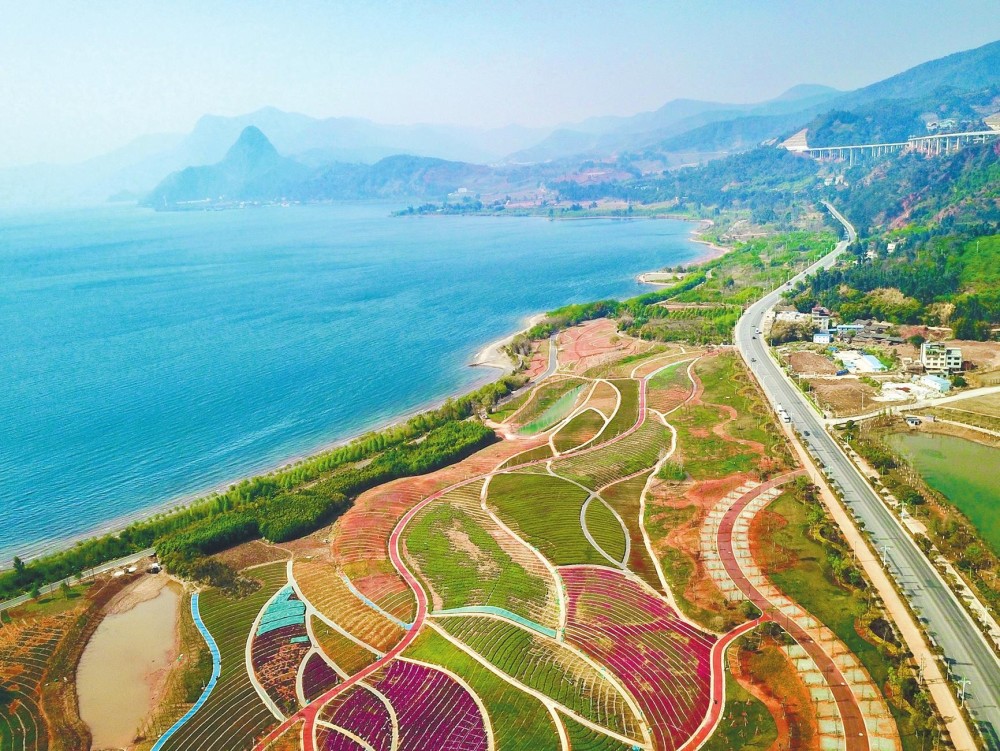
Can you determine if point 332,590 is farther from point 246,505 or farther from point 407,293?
point 407,293

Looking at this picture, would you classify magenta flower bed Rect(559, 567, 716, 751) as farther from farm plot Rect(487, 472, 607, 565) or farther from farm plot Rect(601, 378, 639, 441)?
farm plot Rect(601, 378, 639, 441)

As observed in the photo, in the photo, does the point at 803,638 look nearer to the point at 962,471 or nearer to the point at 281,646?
the point at 281,646

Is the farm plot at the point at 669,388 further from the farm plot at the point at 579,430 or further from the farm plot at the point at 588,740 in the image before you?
the farm plot at the point at 588,740

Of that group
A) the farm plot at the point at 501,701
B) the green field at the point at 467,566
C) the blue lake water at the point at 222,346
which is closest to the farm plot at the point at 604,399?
the blue lake water at the point at 222,346

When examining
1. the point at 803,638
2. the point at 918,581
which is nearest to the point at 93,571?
the point at 803,638

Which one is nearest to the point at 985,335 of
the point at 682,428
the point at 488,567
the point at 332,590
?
the point at 682,428

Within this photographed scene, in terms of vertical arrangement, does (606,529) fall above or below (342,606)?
below
